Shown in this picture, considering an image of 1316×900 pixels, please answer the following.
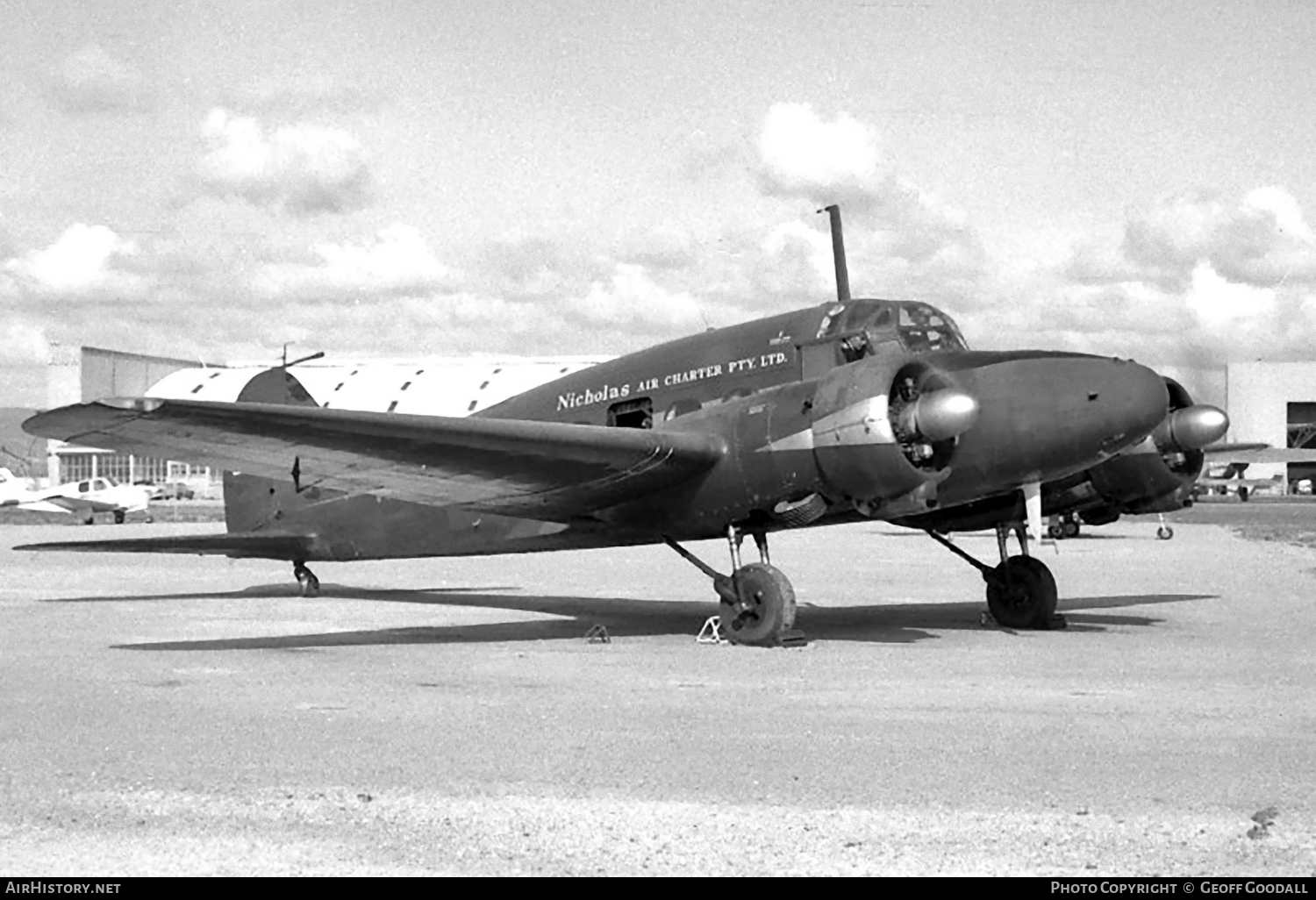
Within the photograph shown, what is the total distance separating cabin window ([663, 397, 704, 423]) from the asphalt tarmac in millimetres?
2362

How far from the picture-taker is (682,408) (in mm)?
15906

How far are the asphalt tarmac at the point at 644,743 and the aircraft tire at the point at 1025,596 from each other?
0.49 metres

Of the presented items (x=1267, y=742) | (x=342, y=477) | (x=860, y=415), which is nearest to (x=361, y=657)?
(x=342, y=477)

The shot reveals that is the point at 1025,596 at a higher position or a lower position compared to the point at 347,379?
lower

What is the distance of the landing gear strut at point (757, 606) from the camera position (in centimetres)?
1434

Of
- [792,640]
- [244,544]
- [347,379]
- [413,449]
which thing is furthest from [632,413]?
[347,379]

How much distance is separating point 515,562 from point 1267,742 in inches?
950

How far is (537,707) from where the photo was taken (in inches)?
412

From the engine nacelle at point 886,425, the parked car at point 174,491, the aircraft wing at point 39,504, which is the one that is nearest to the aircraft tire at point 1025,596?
the engine nacelle at point 886,425

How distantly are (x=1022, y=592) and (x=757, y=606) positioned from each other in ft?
12.7

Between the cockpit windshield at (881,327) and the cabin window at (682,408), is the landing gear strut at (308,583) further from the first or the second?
the cockpit windshield at (881,327)

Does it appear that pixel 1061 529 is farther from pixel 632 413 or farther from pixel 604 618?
pixel 632 413

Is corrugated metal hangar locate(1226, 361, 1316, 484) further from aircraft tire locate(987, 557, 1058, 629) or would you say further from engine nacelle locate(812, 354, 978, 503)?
engine nacelle locate(812, 354, 978, 503)

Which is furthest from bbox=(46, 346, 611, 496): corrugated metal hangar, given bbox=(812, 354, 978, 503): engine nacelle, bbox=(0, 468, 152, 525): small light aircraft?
bbox=(812, 354, 978, 503): engine nacelle
